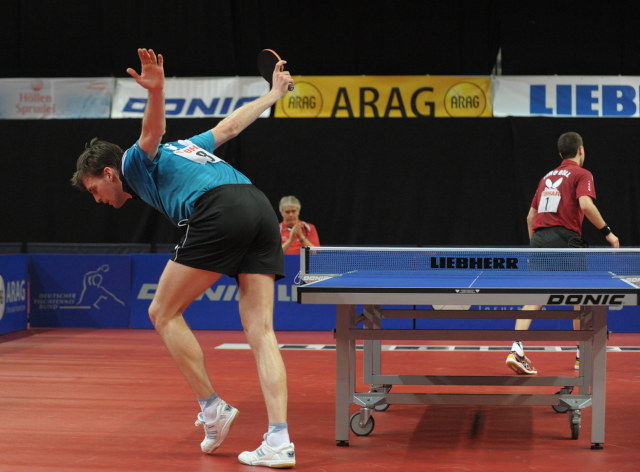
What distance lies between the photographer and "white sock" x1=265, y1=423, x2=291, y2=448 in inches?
147

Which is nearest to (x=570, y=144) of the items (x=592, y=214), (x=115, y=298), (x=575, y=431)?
(x=592, y=214)

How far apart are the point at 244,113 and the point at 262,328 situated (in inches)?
39.5

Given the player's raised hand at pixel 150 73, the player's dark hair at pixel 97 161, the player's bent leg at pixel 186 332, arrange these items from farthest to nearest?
the player's dark hair at pixel 97 161
the player's bent leg at pixel 186 332
the player's raised hand at pixel 150 73

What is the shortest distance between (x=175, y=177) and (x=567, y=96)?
332 inches

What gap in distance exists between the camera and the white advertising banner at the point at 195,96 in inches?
462

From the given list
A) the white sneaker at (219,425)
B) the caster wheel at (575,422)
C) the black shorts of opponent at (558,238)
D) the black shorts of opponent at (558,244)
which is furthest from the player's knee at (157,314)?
the black shorts of opponent at (558,238)

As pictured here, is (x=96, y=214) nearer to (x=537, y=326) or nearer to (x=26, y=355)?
(x=26, y=355)

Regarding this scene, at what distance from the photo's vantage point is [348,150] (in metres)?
11.6

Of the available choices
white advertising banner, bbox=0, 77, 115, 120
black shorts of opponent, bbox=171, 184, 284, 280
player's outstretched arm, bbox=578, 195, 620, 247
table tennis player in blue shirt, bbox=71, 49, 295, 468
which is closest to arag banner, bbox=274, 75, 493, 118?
white advertising banner, bbox=0, 77, 115, 120

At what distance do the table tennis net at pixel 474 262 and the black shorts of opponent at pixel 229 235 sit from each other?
4.16ft

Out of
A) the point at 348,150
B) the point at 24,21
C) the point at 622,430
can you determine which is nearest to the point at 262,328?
the point at 622,430

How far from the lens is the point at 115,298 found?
9.24m

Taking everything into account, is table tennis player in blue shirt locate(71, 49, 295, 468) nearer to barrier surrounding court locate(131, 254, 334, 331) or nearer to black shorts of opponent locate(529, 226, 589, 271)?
black shorts of opponent locate(529, 226, 589, 271)

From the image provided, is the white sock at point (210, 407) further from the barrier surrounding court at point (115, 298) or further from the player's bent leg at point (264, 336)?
the barrier surrounding court at point (115, 298)
